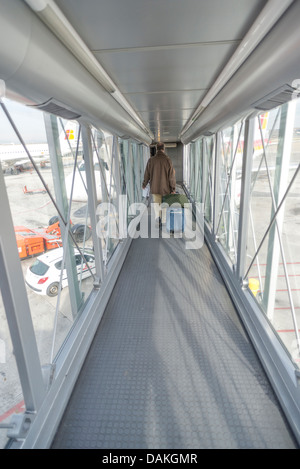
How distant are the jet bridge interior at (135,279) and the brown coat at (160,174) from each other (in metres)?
1.04

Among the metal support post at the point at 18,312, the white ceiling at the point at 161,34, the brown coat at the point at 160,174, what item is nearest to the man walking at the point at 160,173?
the brown coat at the point at 160,174

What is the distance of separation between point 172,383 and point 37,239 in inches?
37.5

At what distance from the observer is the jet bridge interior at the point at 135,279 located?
781 millimetres

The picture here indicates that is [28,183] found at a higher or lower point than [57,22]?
lower

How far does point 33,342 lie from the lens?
963mm

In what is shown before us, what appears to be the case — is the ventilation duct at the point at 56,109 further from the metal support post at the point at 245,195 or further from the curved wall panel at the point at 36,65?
the metal support post at the point at 245,195

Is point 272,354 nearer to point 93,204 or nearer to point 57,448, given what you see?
point 57,448

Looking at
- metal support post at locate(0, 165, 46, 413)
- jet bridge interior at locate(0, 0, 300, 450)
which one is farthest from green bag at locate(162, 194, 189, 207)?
metal support post at locate(0, 165, 46, 413)

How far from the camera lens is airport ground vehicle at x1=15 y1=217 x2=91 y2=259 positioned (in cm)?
126

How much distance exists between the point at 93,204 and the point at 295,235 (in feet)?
4.27

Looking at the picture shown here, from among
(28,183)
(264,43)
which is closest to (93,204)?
(28,183)

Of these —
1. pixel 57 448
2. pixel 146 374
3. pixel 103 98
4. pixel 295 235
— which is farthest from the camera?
pixel 295 235
